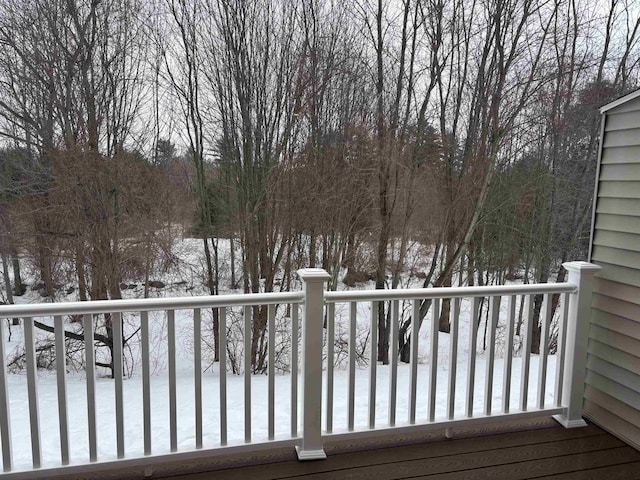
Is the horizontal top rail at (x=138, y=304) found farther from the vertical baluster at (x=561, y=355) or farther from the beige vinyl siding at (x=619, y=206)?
the beige vinyl siding at (x=619, y=206)

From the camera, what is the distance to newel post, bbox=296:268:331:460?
88.3 inches

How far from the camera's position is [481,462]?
2.34m

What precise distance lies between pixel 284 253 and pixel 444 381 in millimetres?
3091

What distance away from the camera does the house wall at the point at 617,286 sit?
253cm

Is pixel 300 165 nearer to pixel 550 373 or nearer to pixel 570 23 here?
pixel 550 373

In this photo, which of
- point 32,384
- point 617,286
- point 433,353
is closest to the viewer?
point 32,384

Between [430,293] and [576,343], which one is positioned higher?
[430,293]

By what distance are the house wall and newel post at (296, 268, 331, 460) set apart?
5.51 feet

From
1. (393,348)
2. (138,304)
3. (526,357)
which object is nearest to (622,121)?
(526,357)

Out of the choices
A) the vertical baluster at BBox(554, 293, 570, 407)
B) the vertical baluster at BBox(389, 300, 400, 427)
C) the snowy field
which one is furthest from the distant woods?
the vertical baluster at BBox(389, 300, 400, 427)

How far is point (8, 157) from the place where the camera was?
6.07 m

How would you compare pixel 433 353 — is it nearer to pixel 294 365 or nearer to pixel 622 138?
pixel 294 365

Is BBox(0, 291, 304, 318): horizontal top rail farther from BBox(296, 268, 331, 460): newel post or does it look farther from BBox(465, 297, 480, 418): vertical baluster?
BBox(465, 297, 480, 418): vertical baluster

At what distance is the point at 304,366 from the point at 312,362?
0.16 ft
